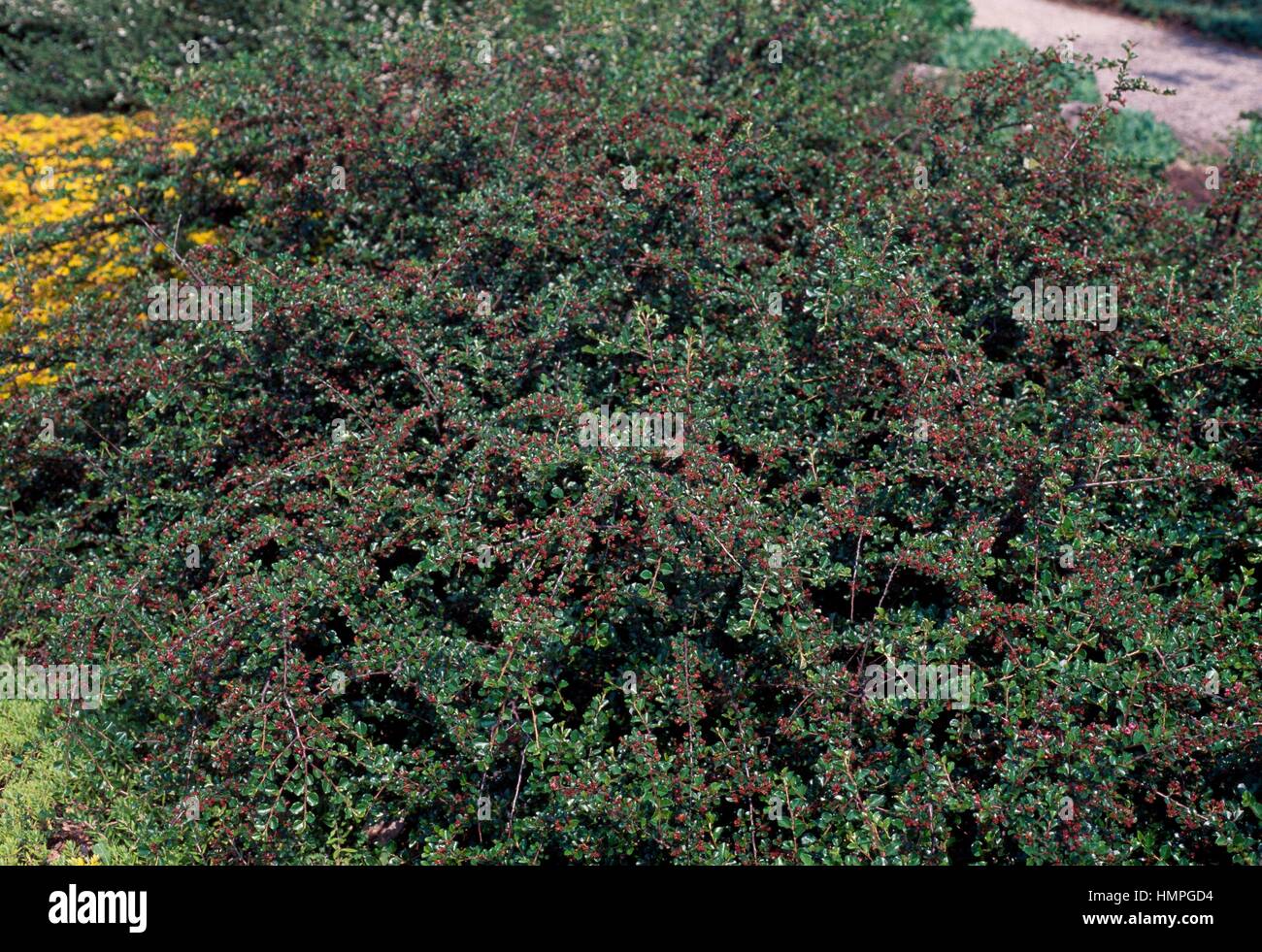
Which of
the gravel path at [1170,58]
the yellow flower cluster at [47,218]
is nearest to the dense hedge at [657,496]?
the yellow flower cluster at [47,218]

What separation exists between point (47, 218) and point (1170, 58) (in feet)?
28.1

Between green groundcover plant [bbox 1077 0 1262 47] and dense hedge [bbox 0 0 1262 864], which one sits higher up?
green groundcover plant [bbox 1077 0 1262 47]

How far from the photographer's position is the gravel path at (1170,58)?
25.0ft

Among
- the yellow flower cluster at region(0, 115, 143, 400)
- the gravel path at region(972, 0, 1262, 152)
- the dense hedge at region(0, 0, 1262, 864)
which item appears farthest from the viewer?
the gravel path at region(972, 0, 1262, 152)

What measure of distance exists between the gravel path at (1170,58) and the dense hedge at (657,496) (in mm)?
3434

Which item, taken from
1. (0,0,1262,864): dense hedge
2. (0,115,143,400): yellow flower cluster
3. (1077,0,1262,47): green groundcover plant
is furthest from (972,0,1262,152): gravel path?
(0,115,143,400): yellow flower cluster

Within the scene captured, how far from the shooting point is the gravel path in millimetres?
7634

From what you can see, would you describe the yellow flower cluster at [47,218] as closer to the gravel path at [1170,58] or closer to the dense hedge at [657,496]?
the dense hedge at [657,496]

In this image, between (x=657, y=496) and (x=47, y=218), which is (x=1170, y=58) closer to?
(x=657, y=496)

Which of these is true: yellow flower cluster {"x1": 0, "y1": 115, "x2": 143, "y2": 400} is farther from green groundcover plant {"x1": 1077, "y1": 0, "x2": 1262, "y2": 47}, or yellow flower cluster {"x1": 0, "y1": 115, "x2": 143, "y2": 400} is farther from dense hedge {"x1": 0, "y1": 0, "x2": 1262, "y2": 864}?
green groundcover plant {"x1": 1077, "y1": 0, "x2": 1262, "y2": 47}

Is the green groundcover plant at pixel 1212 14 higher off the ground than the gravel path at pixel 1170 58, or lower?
higher

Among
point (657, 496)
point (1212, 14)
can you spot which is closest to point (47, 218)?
point (657, 496)

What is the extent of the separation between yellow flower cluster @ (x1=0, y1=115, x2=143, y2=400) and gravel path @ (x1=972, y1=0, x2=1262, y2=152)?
5946mm

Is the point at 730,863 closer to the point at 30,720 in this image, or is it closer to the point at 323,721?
the point at 323,721
